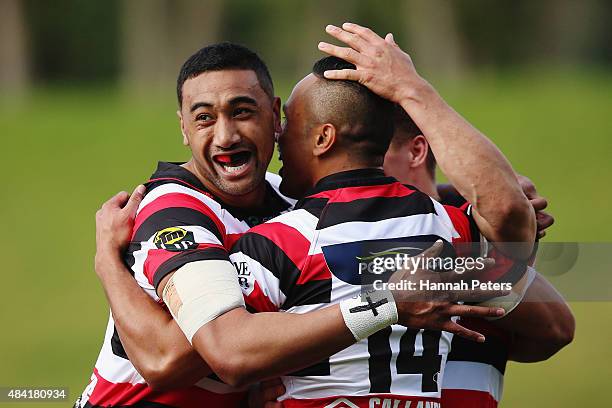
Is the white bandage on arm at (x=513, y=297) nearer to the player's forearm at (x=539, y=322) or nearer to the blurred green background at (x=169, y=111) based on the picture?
the player's forearm at (x=539, y=322)

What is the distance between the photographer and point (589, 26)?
48.5 meters

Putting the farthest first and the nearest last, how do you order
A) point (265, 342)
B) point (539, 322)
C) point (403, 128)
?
1. point (403, 128)
2. point (539, 322)
3. point (265, 342)

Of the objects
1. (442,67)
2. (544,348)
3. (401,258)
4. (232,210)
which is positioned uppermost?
(442,67)

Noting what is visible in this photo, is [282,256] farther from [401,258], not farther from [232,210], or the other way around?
[232,210]

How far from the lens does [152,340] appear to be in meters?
4.42

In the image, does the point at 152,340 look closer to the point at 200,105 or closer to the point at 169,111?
the point at 200,105

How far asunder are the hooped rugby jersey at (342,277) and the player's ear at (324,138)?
26 centimetres

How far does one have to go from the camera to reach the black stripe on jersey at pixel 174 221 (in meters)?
4.49

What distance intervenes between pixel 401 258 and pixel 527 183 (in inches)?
47.4

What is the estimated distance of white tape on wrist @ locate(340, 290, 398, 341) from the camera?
4129 mm

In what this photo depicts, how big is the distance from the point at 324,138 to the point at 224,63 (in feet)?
2.08

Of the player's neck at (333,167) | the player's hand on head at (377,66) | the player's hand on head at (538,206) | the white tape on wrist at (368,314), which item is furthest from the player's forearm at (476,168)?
the white tape on wrist at (368,314)

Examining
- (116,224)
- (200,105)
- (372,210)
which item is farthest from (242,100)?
(372,210)

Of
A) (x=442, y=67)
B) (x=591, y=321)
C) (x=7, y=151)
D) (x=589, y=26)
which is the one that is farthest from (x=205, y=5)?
(x=591, y=321)
